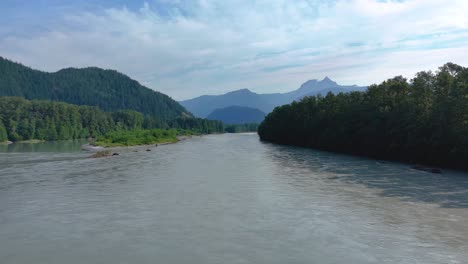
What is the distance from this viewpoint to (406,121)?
58969 millimetres

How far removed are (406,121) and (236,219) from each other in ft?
144

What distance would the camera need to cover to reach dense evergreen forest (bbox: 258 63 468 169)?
49.8 m

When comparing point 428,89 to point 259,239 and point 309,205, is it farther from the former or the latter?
point 259,239

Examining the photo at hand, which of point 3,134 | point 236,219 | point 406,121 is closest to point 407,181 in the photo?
point 406,121

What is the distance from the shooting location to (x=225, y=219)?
80.2 feet

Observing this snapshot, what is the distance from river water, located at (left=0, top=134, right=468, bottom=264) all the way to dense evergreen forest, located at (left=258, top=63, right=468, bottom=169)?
854 centimetres

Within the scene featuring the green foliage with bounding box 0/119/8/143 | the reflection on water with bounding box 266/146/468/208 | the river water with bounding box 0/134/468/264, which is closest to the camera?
the river water with bounding box 0/134/468/264

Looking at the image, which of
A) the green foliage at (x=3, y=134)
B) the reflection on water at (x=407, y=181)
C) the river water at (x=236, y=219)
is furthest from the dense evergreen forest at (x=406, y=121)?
the green foliage at (x=3, y=134)

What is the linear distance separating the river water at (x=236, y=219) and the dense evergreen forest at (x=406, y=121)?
8.54 m

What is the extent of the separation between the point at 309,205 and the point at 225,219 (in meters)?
7.05

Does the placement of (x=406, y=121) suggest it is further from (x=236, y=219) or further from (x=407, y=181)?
(x=236, y=219)

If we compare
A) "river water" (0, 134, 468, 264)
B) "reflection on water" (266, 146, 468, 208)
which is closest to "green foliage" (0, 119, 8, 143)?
"river water" (0, 134, 468, 264)

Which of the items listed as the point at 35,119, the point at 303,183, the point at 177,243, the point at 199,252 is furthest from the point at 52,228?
the point at 35,119

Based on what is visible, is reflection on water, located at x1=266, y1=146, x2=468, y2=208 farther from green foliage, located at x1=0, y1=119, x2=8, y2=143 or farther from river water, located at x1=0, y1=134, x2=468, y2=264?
green foliage, located at x1=0, y1=119, x2=8, y2=143
